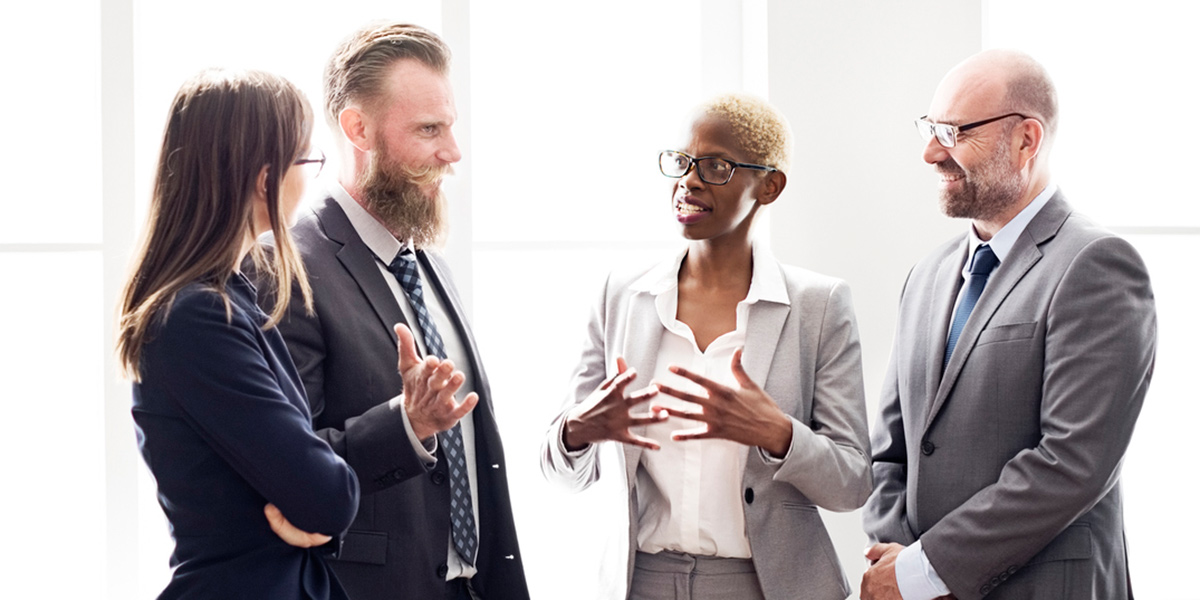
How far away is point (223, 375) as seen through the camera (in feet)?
4.51

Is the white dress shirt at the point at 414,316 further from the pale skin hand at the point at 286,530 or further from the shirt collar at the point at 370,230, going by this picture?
the pale skin hand at the point at 286,530

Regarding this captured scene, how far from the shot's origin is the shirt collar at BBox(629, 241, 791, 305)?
2.21 metres

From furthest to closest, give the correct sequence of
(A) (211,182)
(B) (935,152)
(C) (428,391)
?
(B) (935,152), (C) (428,391), (A) (211,182)

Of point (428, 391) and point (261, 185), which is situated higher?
point (261, 185)

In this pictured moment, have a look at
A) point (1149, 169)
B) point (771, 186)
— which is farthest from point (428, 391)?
point (1149, 169)

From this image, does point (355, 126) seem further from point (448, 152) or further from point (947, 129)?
point (947, 129)

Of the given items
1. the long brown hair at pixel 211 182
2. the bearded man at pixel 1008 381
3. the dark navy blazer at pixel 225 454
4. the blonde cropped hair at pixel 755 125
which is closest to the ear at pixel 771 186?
the blonde cropped hair at pixel 755 125

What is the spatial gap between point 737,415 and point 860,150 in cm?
145

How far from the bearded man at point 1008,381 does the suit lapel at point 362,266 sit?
1215 millimetres

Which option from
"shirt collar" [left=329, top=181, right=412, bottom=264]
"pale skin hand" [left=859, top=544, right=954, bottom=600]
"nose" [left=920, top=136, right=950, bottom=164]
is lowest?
"pale skin hand" [left=859, top=544, right=954, bottom=600]

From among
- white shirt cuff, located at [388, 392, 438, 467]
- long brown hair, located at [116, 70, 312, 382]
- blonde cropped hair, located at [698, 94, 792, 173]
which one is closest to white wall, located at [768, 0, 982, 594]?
blonde cropped hair, located at [698, 94, 792, 173]

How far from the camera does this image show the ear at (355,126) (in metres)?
2.14

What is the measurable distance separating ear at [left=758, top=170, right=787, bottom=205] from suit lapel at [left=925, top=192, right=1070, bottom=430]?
0.52m

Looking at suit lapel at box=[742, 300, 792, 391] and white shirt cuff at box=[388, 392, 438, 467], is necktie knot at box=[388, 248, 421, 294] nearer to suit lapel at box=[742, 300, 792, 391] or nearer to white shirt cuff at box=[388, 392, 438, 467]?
white shirt cuff at box=[388, 392, 438, 467]
